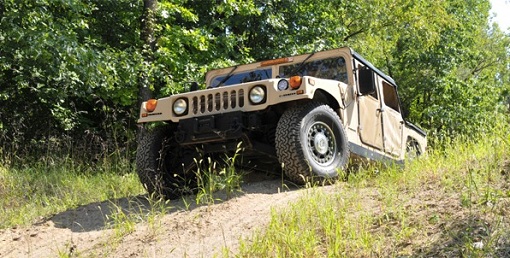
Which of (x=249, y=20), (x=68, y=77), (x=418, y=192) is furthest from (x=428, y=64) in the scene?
(x=418, y=192)

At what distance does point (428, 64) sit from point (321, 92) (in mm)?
15052

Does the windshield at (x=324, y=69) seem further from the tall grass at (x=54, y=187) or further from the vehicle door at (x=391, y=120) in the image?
the tall grass at (x=54, y=187)

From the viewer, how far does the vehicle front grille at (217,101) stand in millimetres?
5664

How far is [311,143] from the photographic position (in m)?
5.70

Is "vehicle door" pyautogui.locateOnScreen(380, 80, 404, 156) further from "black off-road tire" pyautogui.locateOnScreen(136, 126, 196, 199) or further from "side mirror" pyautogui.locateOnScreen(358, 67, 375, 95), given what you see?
"black off-road tire" pyautogui.locateOnScreen(136, 126, 196, 199)

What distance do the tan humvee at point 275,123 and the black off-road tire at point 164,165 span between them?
1 cm

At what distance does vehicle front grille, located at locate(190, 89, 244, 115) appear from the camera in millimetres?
5664

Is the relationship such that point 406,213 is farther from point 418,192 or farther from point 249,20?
point 249,20

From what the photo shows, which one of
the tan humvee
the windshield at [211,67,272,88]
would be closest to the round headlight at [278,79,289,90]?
the tan humvee

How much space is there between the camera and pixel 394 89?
8.33m

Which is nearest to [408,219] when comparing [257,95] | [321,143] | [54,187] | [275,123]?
[321,143]

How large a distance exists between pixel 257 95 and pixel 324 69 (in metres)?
1.75

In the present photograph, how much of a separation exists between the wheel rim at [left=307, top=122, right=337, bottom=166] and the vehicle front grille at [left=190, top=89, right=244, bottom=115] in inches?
30.9

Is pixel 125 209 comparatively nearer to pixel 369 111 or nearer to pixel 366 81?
pixel 366 81
